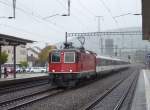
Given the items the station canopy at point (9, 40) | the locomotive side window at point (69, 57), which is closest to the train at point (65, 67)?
the locomotive side window at point (69, 57)

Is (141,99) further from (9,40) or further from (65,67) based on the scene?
(9,40)

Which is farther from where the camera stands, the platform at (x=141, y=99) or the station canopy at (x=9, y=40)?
the station canopy at (x=9, y=40)

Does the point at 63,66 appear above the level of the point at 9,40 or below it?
below

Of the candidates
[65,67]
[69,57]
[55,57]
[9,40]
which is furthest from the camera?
[9,40]

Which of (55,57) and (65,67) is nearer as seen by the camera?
(65,67)

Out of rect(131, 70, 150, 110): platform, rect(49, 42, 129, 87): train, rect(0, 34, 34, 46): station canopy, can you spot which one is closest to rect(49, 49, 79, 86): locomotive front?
rect(49, 42, 129, 87): train

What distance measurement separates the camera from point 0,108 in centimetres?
1723

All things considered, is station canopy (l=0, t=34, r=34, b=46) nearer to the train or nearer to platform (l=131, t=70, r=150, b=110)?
the train

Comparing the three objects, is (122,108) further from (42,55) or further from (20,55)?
(20,55)

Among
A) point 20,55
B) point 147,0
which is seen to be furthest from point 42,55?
point 147,0

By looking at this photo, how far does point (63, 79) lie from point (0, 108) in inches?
495

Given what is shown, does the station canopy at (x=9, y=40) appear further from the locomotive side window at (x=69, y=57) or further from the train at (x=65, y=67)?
the locomotive side window at (x=69, y=57)

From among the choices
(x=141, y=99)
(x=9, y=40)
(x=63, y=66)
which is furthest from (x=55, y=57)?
(x=141, y=99)

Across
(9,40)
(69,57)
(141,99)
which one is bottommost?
(141,99)
